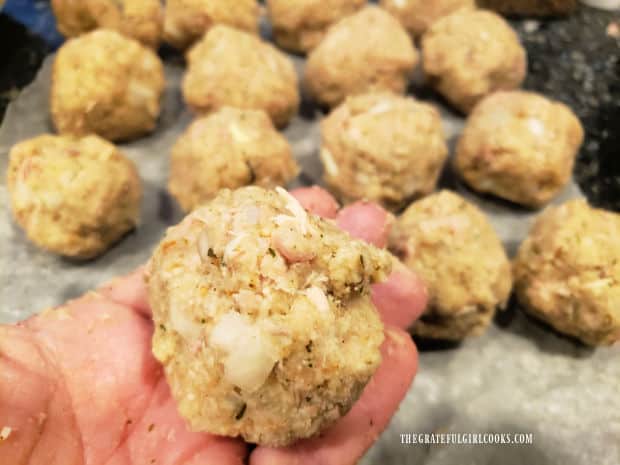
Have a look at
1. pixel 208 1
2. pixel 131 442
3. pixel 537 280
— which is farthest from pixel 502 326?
pixel 208 1

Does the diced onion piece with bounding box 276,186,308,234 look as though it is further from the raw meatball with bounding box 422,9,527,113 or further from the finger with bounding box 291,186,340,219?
the raw meatball with bounding box 422,9,527,113

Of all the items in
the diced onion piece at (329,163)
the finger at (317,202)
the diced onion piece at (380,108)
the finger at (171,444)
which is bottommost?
the finger at (171,444)

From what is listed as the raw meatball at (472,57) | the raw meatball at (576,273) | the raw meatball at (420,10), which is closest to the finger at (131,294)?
the raw meatball at (576,273)

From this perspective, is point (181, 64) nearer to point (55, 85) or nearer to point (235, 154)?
point (55, 85)

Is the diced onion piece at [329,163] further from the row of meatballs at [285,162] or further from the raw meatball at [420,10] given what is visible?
the raw meatball at [420,10]

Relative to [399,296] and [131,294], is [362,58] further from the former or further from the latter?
[131,294]

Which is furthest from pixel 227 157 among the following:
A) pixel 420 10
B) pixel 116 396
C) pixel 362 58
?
pixel 420 10
